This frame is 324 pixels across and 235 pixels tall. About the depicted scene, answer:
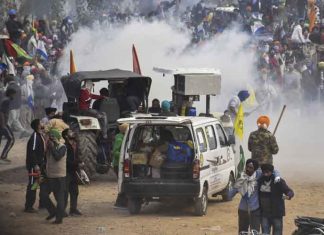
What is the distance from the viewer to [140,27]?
37312 millimetres

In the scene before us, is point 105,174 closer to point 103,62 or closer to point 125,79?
point 125,79

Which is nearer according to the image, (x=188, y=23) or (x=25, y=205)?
(x=25, y=205)

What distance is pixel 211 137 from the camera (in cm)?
1969

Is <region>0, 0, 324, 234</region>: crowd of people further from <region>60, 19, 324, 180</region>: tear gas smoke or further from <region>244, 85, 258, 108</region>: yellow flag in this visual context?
<region>244, 85, 258, 108</region>: yellow flag

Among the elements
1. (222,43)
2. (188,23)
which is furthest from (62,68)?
(188,23)

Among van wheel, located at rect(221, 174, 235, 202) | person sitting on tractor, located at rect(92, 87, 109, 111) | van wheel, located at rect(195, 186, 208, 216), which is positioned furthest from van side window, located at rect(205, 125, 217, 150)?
person sitting on tractor, located at rect(92, 87, 109, 111)

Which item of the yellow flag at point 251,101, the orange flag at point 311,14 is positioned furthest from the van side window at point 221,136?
the orange flag at point 311,14

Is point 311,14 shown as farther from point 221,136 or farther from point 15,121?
point 221,136

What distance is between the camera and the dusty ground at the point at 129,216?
17.6m

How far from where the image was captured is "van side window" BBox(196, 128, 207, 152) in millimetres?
18922

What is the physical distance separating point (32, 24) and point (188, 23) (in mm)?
8547

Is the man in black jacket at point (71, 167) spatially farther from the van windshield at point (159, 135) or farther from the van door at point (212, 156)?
the van door at point (212, 156)

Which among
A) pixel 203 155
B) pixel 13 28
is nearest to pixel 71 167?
pixel 203 155

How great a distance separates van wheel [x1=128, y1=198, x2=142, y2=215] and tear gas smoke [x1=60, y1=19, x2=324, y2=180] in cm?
1022
